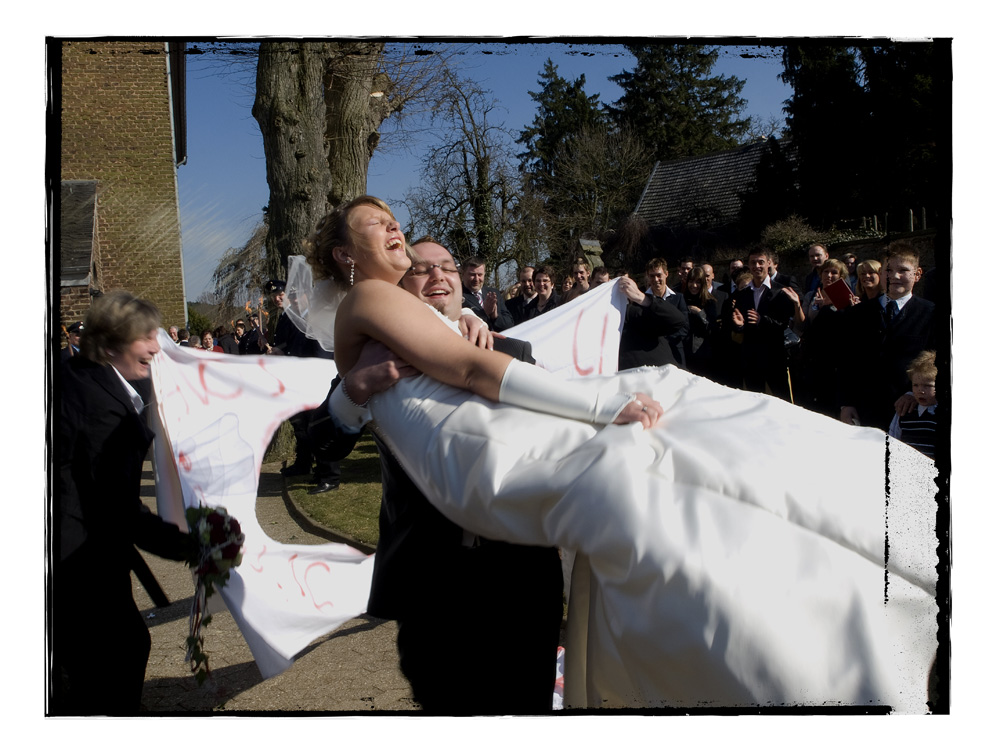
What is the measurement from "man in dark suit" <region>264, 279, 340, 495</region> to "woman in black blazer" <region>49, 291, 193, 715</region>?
0.58m

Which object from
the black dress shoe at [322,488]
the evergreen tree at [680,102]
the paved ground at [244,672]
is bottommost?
the paved ground at [244,672]

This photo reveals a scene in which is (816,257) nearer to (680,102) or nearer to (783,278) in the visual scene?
(783,278)

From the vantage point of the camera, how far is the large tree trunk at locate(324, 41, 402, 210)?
2.37 m

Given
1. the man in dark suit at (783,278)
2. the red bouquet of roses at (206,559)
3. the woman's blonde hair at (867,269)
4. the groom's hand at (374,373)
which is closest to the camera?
the groom's hand at (374,373)

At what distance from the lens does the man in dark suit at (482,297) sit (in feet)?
9.77

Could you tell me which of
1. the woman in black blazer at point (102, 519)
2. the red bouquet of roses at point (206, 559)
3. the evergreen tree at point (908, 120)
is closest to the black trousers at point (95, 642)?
Result: the woman in black blazer at point (102, 519)

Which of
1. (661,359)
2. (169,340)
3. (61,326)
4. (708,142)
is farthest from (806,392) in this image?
(61,326)

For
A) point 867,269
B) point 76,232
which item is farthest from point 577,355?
point 76,232

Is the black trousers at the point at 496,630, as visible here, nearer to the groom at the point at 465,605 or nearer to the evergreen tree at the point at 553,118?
the groom at the point at 465,605

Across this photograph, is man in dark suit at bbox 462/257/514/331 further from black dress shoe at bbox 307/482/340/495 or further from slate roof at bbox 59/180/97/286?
slate roof at bbox 59/180/97/286

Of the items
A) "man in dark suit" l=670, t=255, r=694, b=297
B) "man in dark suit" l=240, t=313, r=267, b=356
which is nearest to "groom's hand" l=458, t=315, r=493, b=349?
"man in dark suit" l=240, t=313, r=267, b=356

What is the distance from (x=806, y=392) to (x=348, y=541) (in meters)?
2.55

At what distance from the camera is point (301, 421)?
3477mm

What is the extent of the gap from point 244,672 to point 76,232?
1.56 metres
